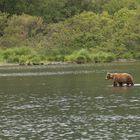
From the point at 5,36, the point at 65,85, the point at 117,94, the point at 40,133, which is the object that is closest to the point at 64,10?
the point at 5,36

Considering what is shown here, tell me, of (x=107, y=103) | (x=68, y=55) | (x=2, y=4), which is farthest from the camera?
(x=2, y=4)

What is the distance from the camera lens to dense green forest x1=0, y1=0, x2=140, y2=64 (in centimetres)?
12169

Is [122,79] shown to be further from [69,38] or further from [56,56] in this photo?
[69,38]

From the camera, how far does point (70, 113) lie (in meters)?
36.1

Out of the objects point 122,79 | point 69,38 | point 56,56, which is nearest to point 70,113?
point 122,79

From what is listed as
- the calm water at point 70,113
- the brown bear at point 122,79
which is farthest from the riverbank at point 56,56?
the brown bear at point 122,79

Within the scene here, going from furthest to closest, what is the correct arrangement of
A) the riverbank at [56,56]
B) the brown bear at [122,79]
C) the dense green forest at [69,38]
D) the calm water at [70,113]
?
the dense green forest at [69,38] < the riverbank at [56,56] < the brown bear at [122,79] < the calm water at [70,113]

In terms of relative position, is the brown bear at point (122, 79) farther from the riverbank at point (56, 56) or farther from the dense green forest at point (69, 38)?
the dense green forest at point (69, 38)

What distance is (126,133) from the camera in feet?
93.7

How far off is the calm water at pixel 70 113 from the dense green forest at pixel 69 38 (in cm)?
6489

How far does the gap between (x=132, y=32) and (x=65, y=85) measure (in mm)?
73878

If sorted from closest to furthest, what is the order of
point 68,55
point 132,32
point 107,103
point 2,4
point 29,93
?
point 107,103 → point 29,93 → point 68,55 → point 132,32 → point 2,4

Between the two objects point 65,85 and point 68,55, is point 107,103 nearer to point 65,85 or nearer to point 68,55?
point 65,85

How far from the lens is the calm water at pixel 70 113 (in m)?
29.0
